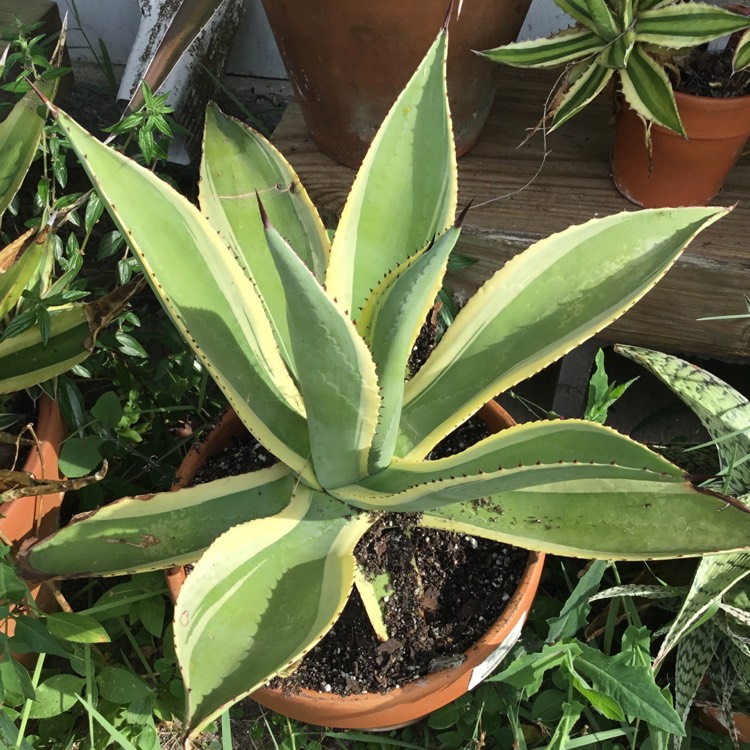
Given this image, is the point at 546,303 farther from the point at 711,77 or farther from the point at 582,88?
the point at 711,77

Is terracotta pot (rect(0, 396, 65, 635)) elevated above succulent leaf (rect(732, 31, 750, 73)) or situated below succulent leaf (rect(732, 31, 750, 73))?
below

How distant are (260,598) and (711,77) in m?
0.78

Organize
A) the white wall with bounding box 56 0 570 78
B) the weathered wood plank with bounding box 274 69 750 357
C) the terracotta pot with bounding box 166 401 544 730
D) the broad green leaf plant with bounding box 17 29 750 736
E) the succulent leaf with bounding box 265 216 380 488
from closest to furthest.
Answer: the succulent leaf with bounding box 265 216 380 488 < the broad green leaf plant with bounding box 17 29 750 736 < the terracotta pot with bounding box 166 401 544 730 < the weathered wood plank with bounding box 274 69 750 357 < the white wall with bounding box 56 0 570 78

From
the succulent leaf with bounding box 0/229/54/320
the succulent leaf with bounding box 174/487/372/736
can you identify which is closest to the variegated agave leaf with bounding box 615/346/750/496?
the succulent leaf with bounding box 174/487/372/736

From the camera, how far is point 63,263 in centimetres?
100

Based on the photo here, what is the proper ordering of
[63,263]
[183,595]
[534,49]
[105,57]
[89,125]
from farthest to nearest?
[89,125]
[105,57]
[63,263]
[534,49]
[183,595]

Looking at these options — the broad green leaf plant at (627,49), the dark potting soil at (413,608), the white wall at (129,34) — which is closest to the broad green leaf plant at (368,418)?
the dark potting soil at (413,608)

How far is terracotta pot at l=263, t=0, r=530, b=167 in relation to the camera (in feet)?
2.78

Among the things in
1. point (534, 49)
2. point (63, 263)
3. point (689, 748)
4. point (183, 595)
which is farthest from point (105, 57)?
point (689, 748)

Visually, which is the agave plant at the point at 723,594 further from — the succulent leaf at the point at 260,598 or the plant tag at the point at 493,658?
the succulent leaf at the point at 260,598

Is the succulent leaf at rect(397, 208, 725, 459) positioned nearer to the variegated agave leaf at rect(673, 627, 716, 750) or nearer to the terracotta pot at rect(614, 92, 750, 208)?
the terracotta pot at rect(614, 92, 750, 208)

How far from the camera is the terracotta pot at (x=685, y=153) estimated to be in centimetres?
86

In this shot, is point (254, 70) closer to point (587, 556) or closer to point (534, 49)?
point (534, 49)

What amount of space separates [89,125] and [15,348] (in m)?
0.82
